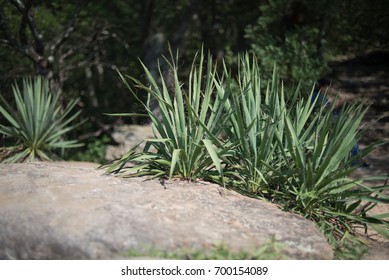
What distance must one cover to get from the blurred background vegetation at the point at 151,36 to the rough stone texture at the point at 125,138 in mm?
303

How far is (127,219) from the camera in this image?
3.11 metres

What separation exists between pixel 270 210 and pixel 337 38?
26.7ft

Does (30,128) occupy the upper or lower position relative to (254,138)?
lower

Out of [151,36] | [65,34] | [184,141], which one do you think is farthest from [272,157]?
[151,36]

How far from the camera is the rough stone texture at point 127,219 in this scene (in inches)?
115

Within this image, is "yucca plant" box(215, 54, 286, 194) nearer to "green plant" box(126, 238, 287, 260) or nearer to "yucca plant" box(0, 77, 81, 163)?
"green plant" box(126, 238, 287, 260)

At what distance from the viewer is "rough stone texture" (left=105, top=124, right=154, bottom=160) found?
32.6 ft

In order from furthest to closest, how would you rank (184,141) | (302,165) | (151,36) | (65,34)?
(151,36) < (65,34) < (184,141) < (302,165)

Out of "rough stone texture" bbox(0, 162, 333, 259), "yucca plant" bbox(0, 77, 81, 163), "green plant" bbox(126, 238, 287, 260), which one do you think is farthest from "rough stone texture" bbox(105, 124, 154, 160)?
"green plant" bbox(126, 238, 287, 260)

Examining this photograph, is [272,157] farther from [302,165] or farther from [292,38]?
[292,38]

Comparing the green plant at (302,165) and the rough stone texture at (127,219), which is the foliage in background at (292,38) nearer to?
the green plant at (302,165)

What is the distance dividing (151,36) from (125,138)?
323 cm
